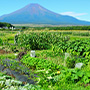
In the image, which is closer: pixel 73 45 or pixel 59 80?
pixel 59 80

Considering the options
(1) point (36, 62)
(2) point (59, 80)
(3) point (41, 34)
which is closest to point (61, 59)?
(1) point (36, 62)

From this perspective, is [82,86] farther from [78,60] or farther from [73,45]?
[73,45]

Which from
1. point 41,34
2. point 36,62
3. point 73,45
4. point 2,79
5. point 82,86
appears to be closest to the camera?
point 82,86

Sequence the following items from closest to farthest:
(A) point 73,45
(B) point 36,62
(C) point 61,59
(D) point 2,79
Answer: (D) point 2,79 → (B) point 36,62 → (C) point 61,59 → (A) point 73,45

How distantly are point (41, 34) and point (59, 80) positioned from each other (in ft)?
28.8

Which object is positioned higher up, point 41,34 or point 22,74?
point 41,34

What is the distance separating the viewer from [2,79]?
4.99m

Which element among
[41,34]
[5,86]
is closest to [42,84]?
[5,86]

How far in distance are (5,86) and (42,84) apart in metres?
1.01

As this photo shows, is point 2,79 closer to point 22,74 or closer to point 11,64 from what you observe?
point 22,74

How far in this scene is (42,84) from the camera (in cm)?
500

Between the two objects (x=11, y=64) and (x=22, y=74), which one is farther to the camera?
(x=11, y=64)

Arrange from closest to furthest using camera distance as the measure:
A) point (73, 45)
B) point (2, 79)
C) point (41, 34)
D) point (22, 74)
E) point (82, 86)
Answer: point (82, 86)
point (2, 79)
point (22, 74)
point (73, 45)
point (41, 34)

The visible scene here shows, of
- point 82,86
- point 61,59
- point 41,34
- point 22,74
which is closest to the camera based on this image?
point 82,86
